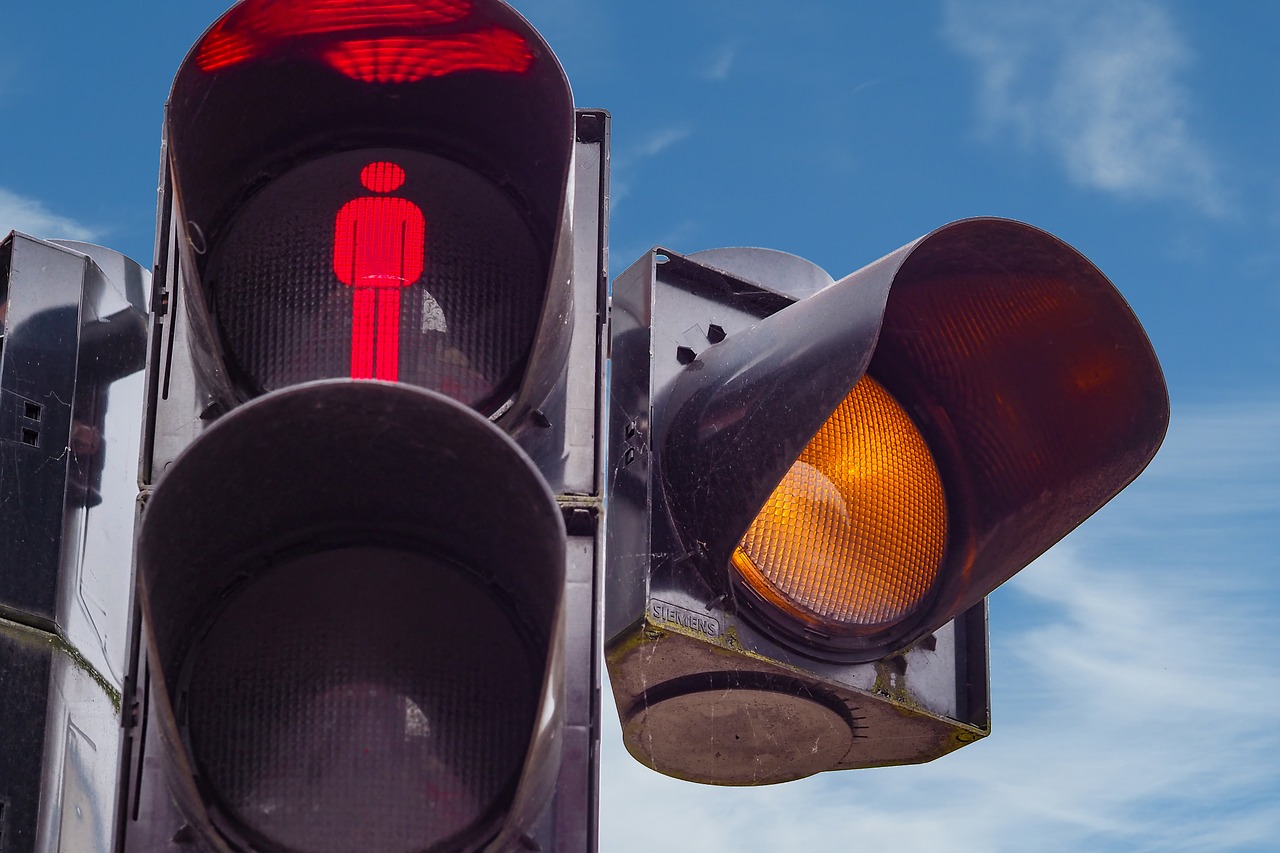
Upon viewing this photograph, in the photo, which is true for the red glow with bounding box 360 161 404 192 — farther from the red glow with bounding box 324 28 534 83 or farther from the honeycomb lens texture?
the honeycomb lens texture

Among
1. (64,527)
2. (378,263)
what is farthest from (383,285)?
(64,527)

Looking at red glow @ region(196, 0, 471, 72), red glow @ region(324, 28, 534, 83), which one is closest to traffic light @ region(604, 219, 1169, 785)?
red glow @ region(324, 28, 534, 83)

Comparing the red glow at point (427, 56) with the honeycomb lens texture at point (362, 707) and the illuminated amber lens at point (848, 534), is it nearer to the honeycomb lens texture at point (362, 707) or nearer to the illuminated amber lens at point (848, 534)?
the honeycomb lens texture at point (362, 707)

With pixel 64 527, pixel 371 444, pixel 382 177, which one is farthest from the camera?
pixel 64 527

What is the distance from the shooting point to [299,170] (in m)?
3.48

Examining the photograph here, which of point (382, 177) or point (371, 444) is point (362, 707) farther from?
point (382, 177)

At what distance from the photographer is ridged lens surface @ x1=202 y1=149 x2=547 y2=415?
10.7 feet

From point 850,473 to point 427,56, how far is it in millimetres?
1308

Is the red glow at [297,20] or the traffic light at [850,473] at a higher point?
the red glow at [297,20]

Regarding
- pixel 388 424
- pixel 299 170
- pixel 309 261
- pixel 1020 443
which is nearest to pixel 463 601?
pixel 388 424

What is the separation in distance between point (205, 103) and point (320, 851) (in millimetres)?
1317

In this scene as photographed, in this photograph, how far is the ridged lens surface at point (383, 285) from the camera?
10.7ft

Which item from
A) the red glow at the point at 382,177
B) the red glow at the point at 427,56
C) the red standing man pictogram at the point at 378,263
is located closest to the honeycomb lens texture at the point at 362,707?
the red standing man pictogram at the point at 378,263

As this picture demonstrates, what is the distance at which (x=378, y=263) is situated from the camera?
3.34 meters
